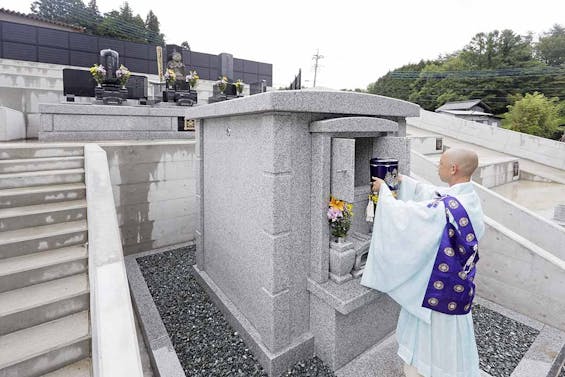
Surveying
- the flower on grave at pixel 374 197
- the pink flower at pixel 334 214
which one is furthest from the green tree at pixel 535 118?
the pink flower at pixel 334 214

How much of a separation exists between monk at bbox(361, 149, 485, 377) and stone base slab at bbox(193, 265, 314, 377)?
4.05 ft

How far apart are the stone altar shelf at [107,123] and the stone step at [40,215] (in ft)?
18.0

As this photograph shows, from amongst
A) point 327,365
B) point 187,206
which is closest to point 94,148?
point 187,206

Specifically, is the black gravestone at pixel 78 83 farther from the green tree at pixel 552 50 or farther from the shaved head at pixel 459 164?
the green tree at pixel 552 50

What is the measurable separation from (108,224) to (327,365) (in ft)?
11.0

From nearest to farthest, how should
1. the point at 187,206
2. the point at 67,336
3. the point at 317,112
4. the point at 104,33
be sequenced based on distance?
the point at 67,336
the point at 317,112
the point at 187,206
the point at 104,33

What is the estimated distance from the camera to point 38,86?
15883mm

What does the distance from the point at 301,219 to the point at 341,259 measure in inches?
27.0

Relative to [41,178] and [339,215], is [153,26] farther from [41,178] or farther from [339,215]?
[339,215]

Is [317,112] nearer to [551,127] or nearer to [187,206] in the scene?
[187,206]

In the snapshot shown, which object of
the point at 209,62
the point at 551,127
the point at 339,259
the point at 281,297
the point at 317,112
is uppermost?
the point at 209,62

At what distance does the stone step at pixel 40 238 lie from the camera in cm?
390

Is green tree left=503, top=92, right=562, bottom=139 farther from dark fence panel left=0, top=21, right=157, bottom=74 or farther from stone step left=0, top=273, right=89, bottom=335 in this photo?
dark fence panel left=0, top=21, right=157, bottom=74

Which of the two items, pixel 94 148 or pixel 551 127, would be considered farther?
pixel 551 127
